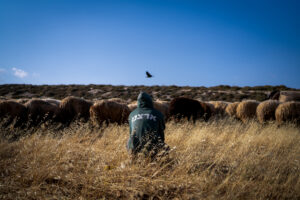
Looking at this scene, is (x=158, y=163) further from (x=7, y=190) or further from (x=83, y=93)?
(x=83, y=93)

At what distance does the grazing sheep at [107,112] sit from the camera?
10.3m

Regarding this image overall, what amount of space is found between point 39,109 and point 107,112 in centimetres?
379

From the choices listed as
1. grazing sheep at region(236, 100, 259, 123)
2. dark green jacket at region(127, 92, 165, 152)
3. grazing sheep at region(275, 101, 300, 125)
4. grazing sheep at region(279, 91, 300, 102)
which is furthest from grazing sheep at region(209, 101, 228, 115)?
dark green jacket at region(127, 92, 165, 152)

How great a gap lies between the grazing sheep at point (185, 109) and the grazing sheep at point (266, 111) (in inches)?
161

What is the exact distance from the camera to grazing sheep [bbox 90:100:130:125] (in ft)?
33.9

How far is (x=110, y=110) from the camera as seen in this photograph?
10430 mm

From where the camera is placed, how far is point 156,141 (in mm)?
4379

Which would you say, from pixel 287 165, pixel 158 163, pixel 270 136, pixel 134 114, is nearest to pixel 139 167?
pixel 158 163

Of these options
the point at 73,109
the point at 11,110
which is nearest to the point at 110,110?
the point at 73,109

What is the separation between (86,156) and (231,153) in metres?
4.26

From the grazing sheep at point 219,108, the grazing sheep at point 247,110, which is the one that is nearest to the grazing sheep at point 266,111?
the grazing sheep at point 247,110

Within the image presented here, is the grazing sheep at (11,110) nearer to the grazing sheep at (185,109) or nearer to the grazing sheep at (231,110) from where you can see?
the grazing sheep at (185,109)

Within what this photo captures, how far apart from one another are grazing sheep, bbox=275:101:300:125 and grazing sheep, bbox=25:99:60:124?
13.8 metres

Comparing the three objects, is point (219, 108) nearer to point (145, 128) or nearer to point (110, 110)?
point (110, 110)
